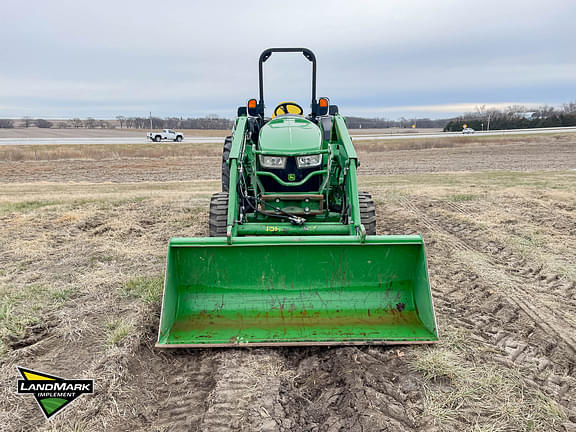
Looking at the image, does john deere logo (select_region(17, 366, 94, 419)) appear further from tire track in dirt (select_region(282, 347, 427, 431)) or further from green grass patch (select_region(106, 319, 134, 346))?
tire track in dirt (select_region(282, 347, 427, 431))

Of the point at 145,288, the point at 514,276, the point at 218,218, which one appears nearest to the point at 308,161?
the point at 218,218

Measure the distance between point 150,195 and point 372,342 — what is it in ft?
27.0

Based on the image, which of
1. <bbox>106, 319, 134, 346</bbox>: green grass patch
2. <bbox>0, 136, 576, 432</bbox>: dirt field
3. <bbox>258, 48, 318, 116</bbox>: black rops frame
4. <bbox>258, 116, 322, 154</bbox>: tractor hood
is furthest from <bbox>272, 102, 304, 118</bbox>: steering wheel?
<bbox>106, 319, 134, 346</bbox>: green grass patch

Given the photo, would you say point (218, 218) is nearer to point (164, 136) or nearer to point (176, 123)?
point (164, 136)

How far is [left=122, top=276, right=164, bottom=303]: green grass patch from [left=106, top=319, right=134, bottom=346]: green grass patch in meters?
0.47

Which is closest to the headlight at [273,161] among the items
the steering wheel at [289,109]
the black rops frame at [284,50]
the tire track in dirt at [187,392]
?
the black rops frame at [284,50]

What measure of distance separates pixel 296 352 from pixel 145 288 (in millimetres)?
1905

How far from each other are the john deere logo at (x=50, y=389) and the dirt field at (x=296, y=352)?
0.19 feet

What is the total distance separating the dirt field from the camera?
8.46 ft

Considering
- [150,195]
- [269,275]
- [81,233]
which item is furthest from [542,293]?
[150,195]

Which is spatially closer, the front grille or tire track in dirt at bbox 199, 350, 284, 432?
tire track in dirt at bbox 199, 350, 284, 432

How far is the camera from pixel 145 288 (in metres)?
4.44

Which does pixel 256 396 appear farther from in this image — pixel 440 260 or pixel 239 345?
pixel 440 260

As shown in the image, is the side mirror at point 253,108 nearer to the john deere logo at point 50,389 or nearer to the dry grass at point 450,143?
the john deere logo at point 50,389
